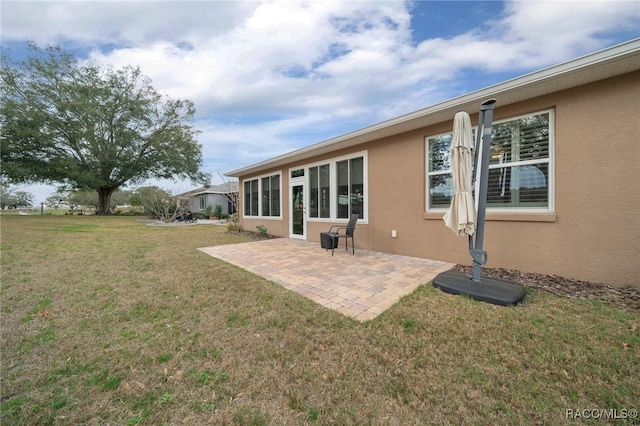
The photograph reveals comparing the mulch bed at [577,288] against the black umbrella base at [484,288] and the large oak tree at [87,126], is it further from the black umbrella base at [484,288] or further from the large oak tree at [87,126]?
the large oak tree at [87,126]

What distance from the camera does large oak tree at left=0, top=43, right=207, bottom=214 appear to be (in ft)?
54.7

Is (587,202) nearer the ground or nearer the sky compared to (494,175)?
nearer the ground

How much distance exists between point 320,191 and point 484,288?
17.5ft

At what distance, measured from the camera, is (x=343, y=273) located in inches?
→ 177

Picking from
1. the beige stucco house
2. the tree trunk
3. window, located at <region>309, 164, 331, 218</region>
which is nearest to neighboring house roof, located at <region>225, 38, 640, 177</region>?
the beige stucco house

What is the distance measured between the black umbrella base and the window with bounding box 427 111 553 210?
1.68 m

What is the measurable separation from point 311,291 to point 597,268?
4.14 m

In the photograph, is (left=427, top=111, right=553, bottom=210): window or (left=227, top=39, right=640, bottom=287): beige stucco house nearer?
(left=227, top=39, right=640, bottom=287): beige stucco house

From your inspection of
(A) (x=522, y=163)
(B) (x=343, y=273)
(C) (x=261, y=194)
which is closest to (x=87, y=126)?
(C) (x=261, y=194)

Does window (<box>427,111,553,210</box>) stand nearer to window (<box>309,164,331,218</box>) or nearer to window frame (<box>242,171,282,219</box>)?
window (<box>309,164,331,218</box>)

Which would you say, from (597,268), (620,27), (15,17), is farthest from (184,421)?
(15,17)

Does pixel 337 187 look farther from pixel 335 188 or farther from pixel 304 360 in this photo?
pixel 304 360

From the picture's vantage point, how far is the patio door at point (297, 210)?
854 centimetres

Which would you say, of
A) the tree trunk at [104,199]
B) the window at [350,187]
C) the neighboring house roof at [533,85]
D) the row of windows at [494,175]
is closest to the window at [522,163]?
the row of windows at [494,175]
